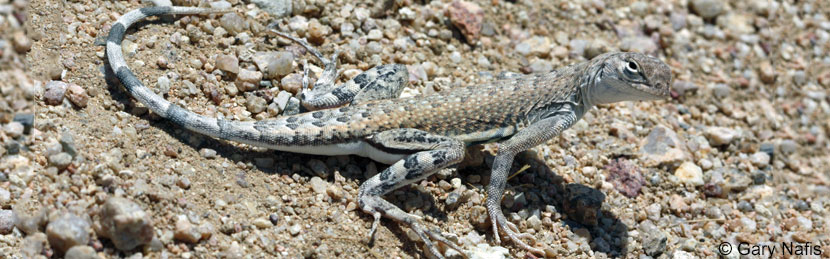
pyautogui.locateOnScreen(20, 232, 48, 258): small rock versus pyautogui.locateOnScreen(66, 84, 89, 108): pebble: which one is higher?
pyautogui.locateOnScreen(66, 84, 89, 108): pebble

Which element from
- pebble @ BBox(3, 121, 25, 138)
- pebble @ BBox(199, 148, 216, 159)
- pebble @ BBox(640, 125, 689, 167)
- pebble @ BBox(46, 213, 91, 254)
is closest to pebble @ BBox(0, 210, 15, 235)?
pebble @ BBox(46, 213, 91, 254)

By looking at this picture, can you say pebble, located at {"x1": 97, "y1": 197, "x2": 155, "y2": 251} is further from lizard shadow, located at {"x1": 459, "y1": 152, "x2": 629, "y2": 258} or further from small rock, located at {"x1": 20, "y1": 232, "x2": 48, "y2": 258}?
lizard shadow, located at {"x1": 459, "y1": 152, "x2": 629, "y2": 258}

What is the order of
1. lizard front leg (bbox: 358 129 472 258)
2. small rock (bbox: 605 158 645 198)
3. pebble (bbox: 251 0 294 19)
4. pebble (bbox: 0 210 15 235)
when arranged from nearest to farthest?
pebble (bbox: 0 210 15 235) → lizard front leg (bbox: 358 129 472 258) → small rock (bbox: 605 158 645 198) → pebble (bbox: 251 0 294 19)

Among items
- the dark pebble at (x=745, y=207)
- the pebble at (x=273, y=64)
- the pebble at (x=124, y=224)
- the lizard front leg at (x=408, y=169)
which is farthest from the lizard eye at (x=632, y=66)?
the pebble at (x=124, y=224)

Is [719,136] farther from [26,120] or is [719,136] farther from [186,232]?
[26,120]
